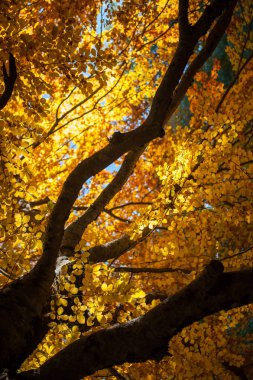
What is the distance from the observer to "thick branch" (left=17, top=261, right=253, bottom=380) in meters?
2.30

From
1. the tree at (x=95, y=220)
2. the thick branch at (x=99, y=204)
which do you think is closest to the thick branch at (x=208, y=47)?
the tree at (x=95, y=220)

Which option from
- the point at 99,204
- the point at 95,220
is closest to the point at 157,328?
the point at 99,204

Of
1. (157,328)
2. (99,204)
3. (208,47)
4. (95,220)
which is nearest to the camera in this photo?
(157,328)

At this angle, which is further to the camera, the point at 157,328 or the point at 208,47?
the point at 208,47

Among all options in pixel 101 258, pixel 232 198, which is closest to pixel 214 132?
pixel 232 198

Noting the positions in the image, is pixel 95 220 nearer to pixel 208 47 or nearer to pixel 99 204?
pixel 99 204

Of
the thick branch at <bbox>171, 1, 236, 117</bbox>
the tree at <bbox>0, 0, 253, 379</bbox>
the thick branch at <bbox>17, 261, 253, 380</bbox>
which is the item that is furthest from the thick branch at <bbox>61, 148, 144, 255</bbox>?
the thick branch at <bbox>17, 261, 253, 380</bbox>

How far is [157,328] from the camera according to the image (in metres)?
2.34

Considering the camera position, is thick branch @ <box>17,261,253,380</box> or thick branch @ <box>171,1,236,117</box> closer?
thick branch @ <box>17,261,253,380</box>

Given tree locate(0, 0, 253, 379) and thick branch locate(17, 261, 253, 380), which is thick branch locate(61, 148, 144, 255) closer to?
tree locate(0, 0, 253, 379)

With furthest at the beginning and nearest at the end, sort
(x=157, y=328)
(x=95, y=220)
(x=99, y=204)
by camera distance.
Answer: (x=95, y=220) < (x=99, y=204) < (x=157, y=328)

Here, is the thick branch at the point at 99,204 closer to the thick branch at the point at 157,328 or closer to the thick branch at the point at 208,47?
the thick branch at the point at 208,47

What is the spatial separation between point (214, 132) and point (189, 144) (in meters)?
0.80

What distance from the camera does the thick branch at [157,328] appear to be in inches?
90.7
